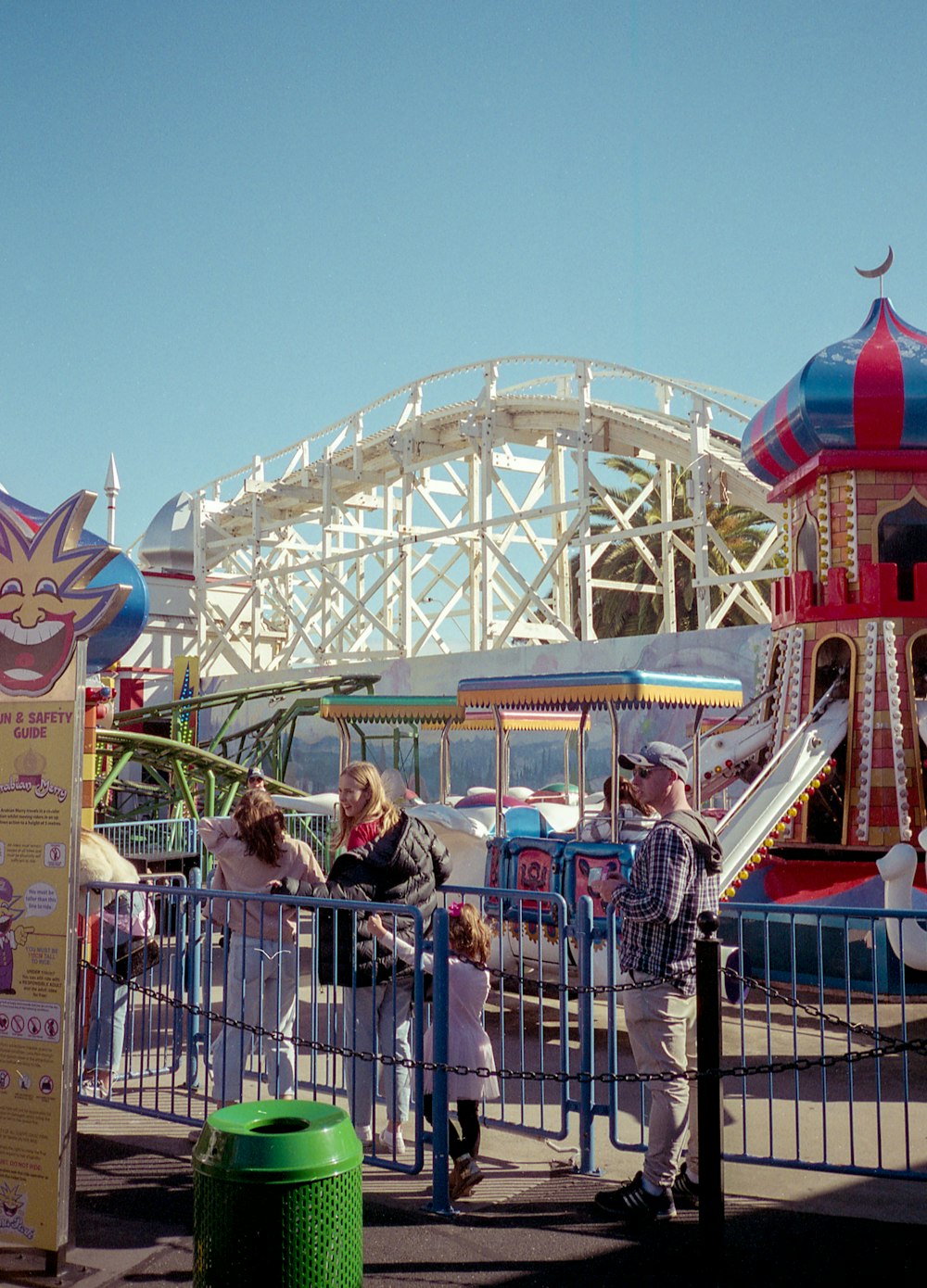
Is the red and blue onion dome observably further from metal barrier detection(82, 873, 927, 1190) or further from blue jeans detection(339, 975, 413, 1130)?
blue jeans detection(339, 975, 413, 1130)

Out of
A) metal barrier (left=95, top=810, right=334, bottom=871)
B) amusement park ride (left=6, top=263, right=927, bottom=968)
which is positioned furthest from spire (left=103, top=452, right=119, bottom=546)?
metal barrier (left=95, top=810, right=334, bottom=871)

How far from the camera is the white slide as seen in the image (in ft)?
30.8

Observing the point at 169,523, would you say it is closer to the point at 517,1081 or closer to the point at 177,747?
the point at 177,747

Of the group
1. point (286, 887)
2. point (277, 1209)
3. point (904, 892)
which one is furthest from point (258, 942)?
point (904, 892)

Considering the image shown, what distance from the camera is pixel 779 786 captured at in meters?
10.0

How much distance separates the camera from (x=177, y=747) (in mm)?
15195

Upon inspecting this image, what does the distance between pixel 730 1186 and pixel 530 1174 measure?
80cm

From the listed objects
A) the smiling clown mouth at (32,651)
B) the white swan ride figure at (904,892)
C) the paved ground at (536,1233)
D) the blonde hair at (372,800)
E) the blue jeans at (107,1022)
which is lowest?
the paved ground at (536,1233)

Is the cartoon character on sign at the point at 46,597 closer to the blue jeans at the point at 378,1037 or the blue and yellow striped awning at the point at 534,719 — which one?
the blue jeans at the point at 378,1037

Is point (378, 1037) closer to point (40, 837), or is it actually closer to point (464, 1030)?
point (464, 1030)

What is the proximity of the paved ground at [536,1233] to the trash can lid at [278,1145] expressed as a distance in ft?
2.99

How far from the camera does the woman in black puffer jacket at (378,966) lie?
5.04 meters

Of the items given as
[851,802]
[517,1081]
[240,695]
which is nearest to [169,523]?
[240,695]

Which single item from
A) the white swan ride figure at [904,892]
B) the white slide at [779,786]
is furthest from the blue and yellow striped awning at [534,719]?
the white swan ride figure at [904,892]
